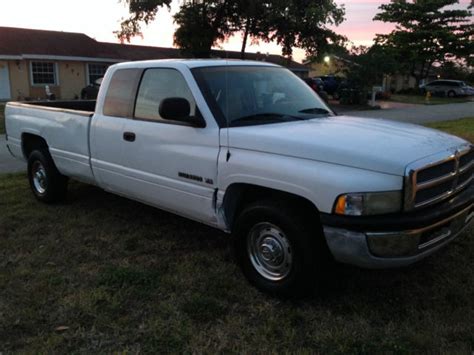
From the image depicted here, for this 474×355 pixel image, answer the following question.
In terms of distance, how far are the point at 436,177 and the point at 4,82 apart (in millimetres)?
27908

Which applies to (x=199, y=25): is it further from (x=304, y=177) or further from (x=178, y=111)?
(x=304, y=177)

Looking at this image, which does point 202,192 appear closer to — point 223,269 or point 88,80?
point 223,269

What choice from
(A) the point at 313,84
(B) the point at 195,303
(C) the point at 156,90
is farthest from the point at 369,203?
(A) the point at 313,84

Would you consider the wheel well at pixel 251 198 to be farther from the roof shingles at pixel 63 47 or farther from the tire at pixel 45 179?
the roof shingles at pixel 63 47

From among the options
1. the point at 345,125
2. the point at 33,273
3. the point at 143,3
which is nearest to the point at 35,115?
the point at 33,273

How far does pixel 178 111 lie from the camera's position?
13.1 feet

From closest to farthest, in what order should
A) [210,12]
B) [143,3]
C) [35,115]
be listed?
[35,115], [143,3], [210,12]

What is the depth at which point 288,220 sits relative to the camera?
3488 mm

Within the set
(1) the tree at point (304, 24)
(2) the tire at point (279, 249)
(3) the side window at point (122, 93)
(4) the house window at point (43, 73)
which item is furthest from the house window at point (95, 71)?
(2) the tire at point (279, 249)

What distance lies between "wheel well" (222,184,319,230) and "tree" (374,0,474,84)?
46527 millimetres

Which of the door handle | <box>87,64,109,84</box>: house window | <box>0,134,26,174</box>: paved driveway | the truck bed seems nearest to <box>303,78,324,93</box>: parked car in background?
the door handle

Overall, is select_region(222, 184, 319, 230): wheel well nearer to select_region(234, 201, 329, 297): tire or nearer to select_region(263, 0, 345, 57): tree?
select_region(234, 201, 329, 297): tire

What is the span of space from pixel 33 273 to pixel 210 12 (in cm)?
2360

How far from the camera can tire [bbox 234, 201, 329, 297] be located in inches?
137
